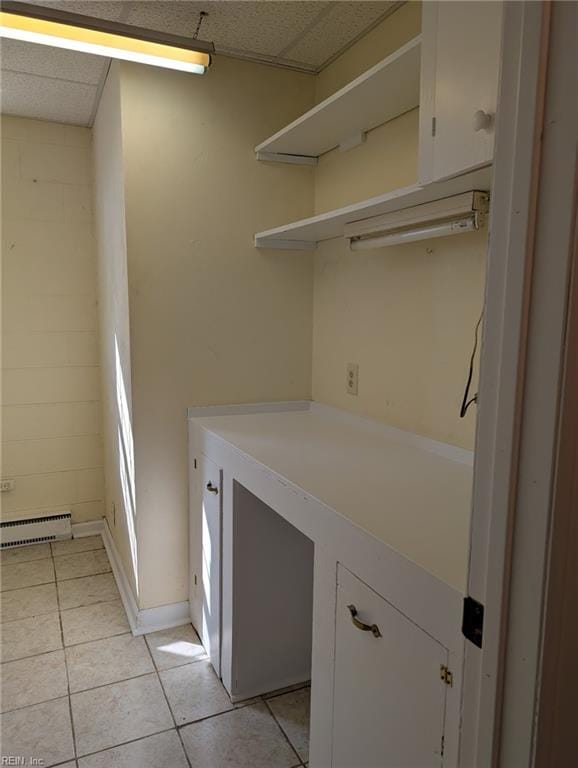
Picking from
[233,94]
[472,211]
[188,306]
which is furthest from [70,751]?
[233,94]

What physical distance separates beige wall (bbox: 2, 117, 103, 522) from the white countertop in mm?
1363

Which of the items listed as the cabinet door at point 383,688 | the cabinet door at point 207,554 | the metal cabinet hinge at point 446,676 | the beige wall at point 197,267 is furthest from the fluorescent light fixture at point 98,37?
the metal cabinet hinge at point 446,676

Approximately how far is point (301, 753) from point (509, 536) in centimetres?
155

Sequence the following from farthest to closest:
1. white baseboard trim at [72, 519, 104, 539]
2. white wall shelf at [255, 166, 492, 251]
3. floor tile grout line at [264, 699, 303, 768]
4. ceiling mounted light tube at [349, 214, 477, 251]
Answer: white baseboard trim at [72, 519, 104, 539] → floor tile grout line at [264, 699, 303, 768] → ceiling mounted light tube at [349, 214, 477, 251] → white wall shelf at [255, 166, 492, 251]

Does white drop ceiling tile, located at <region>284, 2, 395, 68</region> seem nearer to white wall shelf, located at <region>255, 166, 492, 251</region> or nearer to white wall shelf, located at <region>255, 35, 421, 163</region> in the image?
white wall shelf, located at <region>255, 35, 421, 163</region>

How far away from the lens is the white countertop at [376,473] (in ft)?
3.83

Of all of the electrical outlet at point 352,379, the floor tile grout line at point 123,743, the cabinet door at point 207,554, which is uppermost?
the electrical outlet at point 352,379

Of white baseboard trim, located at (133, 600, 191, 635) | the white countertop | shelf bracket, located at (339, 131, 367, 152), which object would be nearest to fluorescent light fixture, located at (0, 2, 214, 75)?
shelf bracket, located at (339, 131, 367, 152)

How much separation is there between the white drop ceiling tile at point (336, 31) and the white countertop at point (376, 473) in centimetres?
151

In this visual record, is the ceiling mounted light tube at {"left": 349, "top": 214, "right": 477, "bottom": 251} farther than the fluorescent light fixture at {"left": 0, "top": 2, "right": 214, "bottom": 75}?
No

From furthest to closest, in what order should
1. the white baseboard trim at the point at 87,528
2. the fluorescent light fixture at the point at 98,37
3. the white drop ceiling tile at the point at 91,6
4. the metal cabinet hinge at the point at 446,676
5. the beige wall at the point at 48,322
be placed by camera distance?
1. the white baseboard trim at the point at 87,528
2. the beige wall at the point at 48,322
3. the white drop ceiling tile at the point at 91,6
4. the fluorescent light fixture at the point at 98,37
5. the metal cabinet hinge at the point at 446,676

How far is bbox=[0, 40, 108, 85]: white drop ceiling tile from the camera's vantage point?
2.24 m

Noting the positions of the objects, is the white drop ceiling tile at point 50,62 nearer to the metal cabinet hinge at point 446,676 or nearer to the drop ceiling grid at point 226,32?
the drop ceiling grid at point 226,32

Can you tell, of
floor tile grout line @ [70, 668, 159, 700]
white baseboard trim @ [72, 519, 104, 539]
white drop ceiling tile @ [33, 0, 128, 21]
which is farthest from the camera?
white baseboard trim @ [72, 519, 104, 539]
